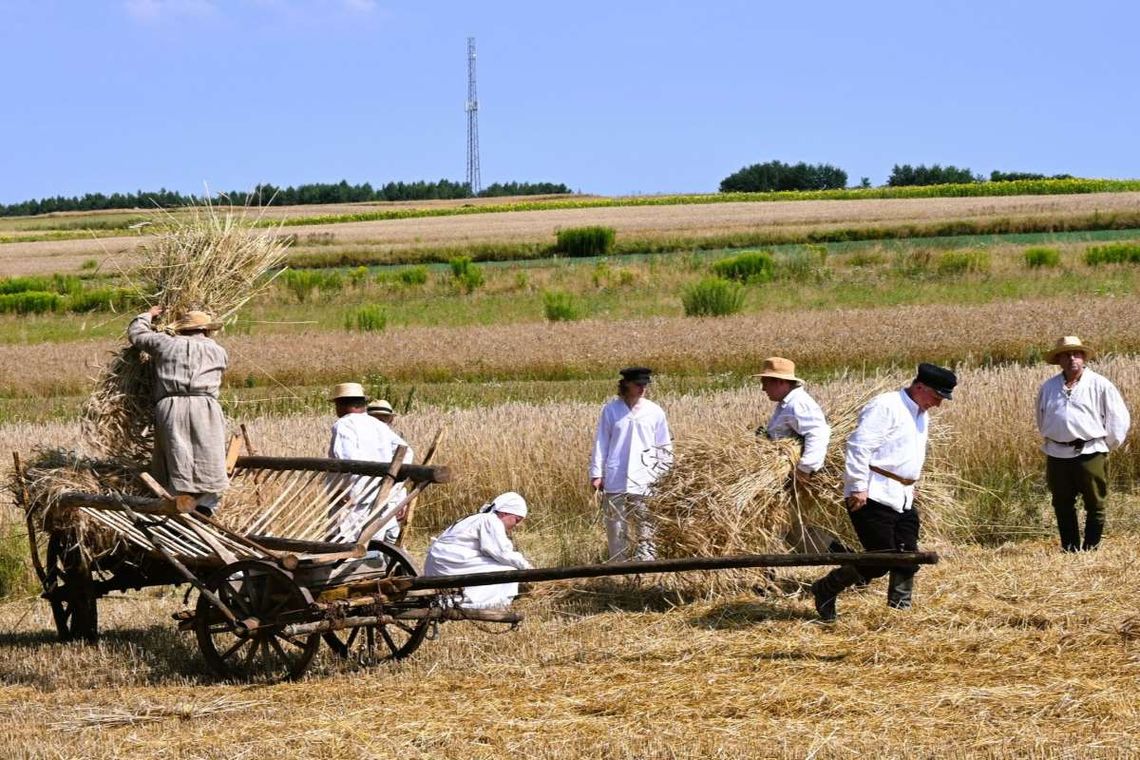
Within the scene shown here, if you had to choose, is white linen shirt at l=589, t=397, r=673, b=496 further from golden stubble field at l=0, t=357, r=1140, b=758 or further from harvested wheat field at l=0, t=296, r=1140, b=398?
harvested wheat field at l=0, t=296, r=1140, b=398

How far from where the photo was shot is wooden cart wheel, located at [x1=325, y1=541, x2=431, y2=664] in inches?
310

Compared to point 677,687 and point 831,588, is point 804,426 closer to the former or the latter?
point 831,588

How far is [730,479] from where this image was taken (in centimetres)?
890

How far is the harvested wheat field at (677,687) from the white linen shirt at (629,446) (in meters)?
0.89

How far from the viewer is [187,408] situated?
310 inches

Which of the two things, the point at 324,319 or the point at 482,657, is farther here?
the point at 324,319

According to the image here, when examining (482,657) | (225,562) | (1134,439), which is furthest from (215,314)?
(1134,439)

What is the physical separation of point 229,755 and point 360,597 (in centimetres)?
149

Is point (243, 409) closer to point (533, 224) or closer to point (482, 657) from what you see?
point (482, 657)

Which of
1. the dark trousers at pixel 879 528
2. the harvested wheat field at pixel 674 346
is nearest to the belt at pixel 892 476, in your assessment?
the dark trousers at pixel 879 528

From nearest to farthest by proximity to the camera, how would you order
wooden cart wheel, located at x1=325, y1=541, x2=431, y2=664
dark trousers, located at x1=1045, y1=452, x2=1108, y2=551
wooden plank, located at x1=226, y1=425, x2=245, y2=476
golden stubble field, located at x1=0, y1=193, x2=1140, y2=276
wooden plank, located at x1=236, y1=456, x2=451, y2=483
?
1. wooden plank, located at x1=236, y1=456, x2=451, y2=483
2. wooden cart wheel, located at x1=325, y1=541, x2=431, y2=664
3. wooden plank, located at x1=226, y1=425, x2=245, y2=476
4. dark trousers, located at x1=1045, y1=452, x2=1108, y2=551
5. golden stubble field, located at x1=0, y1=193, x2=1140, y2=276

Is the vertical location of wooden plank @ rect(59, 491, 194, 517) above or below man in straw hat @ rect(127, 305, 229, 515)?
below

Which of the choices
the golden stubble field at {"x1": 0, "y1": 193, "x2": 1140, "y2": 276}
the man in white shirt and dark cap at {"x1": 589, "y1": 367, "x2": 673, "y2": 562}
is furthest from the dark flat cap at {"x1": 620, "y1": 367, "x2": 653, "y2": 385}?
the golden stubble field at {"x1": 0, "y1": 193, "x2": 1140, "y2": 276}

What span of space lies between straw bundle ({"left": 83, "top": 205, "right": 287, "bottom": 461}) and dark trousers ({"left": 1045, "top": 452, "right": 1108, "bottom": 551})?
5.60m
